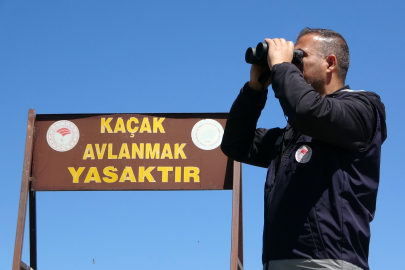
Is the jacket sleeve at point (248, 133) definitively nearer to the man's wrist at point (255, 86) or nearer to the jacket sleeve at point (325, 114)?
the man's wrist at point (255, 86)

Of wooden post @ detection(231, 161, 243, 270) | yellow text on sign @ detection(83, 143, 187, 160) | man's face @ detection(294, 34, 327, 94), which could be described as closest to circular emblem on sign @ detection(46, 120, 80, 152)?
yellow text on sign @ detection(83, 143, 187, 160)

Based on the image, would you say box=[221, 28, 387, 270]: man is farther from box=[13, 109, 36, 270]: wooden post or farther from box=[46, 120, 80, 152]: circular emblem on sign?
box=[46, 120, 80, 152]: circular emblem on sign

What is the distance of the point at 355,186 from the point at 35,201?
4675mm

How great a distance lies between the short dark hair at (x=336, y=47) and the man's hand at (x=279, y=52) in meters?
0.22

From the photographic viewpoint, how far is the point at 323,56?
2549 millimetres

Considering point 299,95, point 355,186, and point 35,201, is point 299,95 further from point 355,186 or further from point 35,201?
point 35,201

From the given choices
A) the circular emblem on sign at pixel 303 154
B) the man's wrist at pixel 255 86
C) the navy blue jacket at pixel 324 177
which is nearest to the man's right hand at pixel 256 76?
the man's wrist at pixel 255 86

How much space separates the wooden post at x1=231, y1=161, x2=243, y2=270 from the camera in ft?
17.7

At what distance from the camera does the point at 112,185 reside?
6051 mm

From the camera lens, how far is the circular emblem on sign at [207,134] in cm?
603

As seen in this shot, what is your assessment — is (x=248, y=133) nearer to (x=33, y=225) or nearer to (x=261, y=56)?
(x=261, y=56)

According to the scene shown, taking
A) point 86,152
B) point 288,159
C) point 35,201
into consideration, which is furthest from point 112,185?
point 288,159

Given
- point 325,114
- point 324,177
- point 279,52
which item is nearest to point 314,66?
point 279,52

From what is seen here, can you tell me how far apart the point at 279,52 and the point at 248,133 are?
0.52 m
